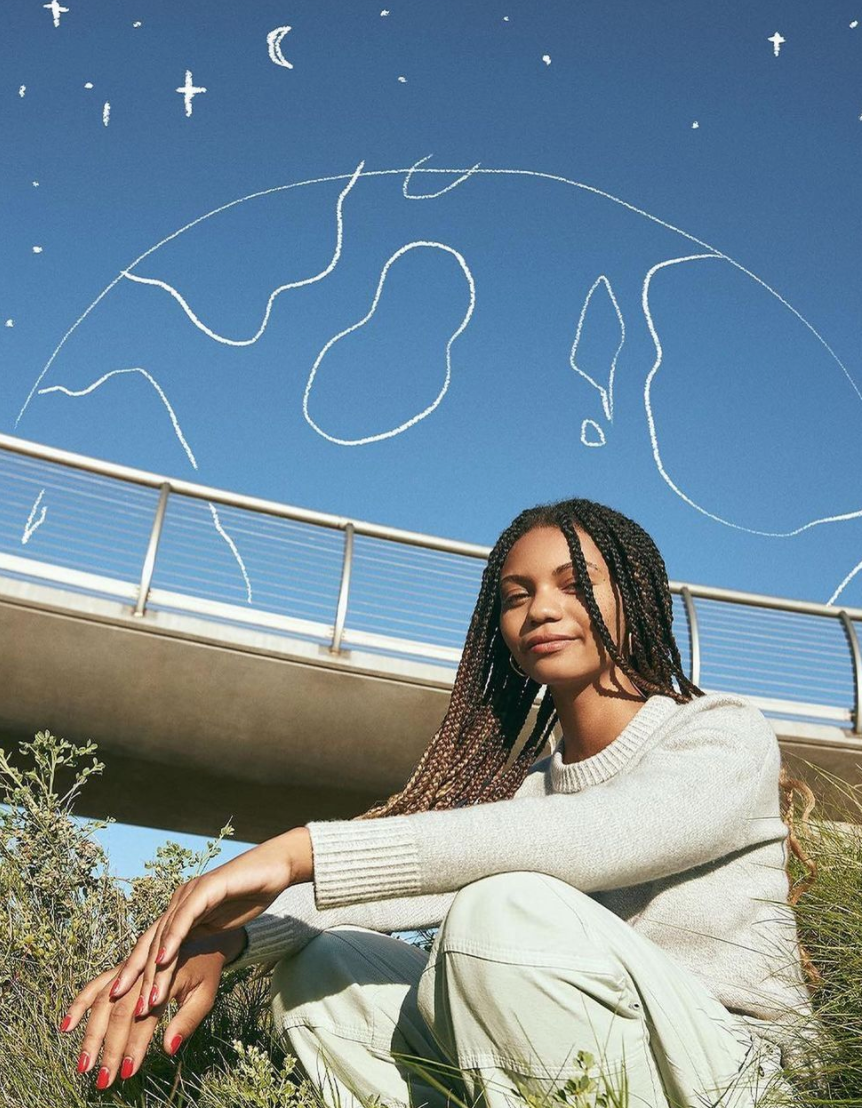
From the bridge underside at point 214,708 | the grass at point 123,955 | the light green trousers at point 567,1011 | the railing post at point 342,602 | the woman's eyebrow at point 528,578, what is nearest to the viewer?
the light green trousers at point 567,1011

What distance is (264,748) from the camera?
1030 centimetres

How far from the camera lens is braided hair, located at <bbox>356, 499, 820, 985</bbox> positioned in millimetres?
2688

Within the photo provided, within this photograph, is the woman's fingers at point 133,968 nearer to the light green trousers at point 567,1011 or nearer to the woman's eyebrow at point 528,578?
the light green trousers at point 567,1011

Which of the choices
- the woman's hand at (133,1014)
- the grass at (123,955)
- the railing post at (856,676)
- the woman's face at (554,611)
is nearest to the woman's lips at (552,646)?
the woman's face at (554,611)

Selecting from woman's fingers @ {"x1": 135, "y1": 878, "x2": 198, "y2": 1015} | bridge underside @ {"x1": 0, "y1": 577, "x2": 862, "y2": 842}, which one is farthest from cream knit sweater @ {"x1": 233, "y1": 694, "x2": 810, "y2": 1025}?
bridge underside @ {"x1": 0, "y1": 577, "x2": 862, "y2": 842}

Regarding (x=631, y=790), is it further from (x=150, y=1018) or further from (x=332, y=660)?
(x=332, y=660)

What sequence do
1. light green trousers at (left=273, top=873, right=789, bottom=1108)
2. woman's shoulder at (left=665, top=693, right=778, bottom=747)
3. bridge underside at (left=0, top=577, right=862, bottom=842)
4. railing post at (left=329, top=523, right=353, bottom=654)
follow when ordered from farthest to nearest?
railing post at (left=329, top=523, right=353, bottom=654)
bridge underside at (left=0, top=577, right=862, bottom=842)
woman's shoulder at (left=665, top=693, right=778, bottom=747)
light green trousers at (left=273, top=873, right=789, bottom=1108)

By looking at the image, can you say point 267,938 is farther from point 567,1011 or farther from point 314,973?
point 567,1011

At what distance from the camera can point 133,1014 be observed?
1.95m

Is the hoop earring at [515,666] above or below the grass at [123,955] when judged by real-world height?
above

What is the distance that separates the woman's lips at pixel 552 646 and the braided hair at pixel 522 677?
91mm

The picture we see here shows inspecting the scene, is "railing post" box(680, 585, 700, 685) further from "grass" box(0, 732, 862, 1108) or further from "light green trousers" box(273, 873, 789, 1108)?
"light green trousers" box(273, 873, 789, 1108)

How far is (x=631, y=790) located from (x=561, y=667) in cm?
61

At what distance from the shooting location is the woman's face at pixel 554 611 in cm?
263
